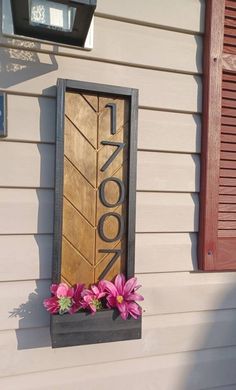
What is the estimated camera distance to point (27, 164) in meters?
1.21

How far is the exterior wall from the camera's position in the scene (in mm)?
1206

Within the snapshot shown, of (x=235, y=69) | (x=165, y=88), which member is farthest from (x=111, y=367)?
(x=235, y=69)

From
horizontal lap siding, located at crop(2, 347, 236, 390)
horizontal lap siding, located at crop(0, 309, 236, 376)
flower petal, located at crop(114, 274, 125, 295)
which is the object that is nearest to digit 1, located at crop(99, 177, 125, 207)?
flower petal, located at crop(114, 274, 125, 295)

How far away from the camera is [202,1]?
1416 millimetres

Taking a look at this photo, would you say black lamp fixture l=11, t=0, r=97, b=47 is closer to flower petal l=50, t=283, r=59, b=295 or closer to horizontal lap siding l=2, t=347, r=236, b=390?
flower petal l=50, t=283, r=59, b=295

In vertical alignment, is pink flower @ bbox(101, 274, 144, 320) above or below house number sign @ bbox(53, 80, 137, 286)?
below

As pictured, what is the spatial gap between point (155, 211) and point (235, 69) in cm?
69

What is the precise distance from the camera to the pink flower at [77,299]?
1.17m

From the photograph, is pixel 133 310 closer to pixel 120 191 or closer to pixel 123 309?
pixel 123 309

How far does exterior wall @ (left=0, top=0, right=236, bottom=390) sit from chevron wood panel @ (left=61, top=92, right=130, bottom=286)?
7cm

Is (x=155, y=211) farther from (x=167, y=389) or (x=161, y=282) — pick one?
(x=167, y=389)

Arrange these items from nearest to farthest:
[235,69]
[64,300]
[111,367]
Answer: [64,300]
[111,367]
[235,69]

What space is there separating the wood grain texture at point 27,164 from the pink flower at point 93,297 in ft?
1.30

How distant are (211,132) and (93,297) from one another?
2.62 feet
